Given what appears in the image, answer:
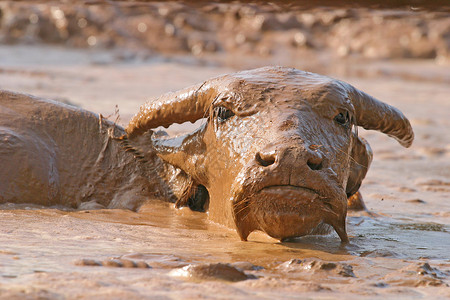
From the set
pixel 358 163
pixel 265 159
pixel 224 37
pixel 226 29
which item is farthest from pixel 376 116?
pixel 226 29

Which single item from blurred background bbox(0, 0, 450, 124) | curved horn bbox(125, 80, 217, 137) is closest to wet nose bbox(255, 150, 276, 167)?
curved horn bbox(125, 80, 217, 137)

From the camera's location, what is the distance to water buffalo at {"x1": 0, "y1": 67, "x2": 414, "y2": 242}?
477cm

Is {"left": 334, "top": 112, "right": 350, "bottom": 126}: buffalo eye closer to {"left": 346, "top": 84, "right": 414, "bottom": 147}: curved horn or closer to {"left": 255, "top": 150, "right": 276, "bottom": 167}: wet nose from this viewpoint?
{"left": 346, "top": 84, "right": 414, "bottom": 147}: curved horn

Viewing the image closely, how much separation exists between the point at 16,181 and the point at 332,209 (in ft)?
8.49

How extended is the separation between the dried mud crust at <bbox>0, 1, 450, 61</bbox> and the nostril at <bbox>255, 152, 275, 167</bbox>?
17089mm

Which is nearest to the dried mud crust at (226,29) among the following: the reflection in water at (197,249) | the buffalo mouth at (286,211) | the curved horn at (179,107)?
the curved horn at (179,107)

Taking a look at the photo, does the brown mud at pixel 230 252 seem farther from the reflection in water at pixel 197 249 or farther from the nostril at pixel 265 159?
the nostril at pixel 265 159

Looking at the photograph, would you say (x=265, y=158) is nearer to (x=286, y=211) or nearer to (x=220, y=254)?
(x=286, y=211)

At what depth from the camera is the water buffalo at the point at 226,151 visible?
4.77 m

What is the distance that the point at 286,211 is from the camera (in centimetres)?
475

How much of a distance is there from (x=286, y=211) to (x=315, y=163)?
326 millimetres

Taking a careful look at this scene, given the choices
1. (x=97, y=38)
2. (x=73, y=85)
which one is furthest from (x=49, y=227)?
(x=97, y=38)

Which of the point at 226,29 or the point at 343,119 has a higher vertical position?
the point at 226,29

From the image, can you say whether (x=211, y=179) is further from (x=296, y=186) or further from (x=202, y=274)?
(x=202, y=274)
